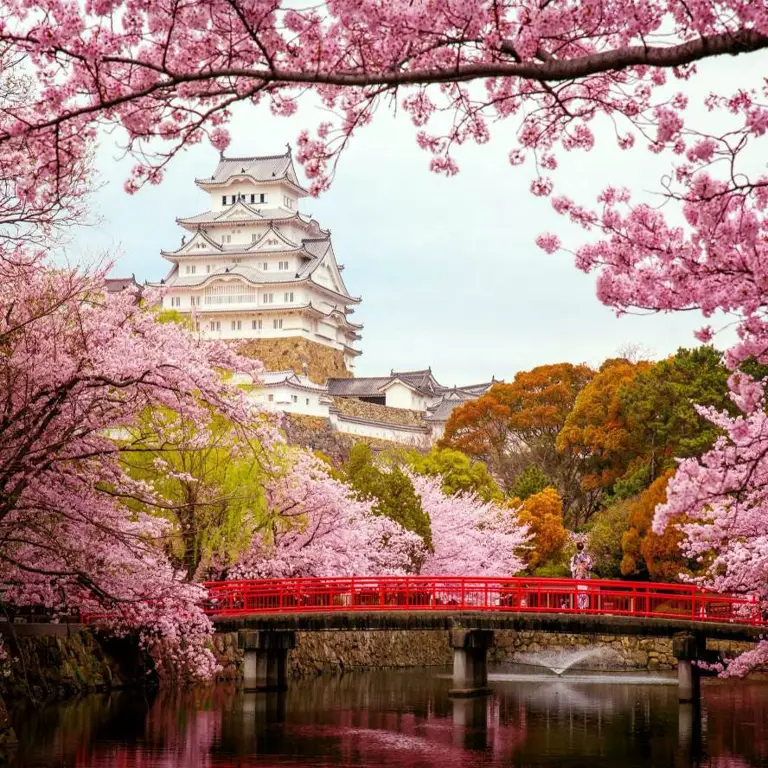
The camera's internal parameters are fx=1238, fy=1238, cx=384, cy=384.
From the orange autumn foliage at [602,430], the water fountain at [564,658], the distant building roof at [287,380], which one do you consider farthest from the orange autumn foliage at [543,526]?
the distant building roof at [287,380]

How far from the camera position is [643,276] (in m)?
8.52

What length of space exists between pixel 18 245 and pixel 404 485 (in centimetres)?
2156

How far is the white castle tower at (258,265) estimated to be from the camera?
66062mm

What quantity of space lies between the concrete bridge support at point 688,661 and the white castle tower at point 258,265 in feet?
145

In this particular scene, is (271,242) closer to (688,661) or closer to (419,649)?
(419,649)

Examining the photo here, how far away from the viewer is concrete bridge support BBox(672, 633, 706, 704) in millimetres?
22859

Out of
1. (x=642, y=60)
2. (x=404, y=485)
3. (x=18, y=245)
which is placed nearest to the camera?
(x=642, y=60)

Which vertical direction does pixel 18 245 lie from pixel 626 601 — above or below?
above

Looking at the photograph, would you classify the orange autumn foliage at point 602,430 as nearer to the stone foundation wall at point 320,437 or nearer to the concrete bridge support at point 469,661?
the stone foundation wall at point 320,437

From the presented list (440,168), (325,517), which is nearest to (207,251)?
(325,517)

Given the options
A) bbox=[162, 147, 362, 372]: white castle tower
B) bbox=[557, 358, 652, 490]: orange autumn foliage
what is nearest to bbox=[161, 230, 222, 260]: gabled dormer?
bbox=[162, 147, 362, 372]: white castle tower

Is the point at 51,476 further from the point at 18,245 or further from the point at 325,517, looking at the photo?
the point at 325,517

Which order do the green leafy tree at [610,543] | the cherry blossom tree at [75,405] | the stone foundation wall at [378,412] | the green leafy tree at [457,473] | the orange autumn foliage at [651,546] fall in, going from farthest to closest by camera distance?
1. the stone foundation wall at [378,412]
2. the green leafy tree at [457,473]
3. the green leafy tree at [610,543]
4. the orange autumn foliage at [651,546]
5. the cherry blossom tree at [75,405]

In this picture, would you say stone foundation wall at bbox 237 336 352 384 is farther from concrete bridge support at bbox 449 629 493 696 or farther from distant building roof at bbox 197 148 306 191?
concrete bridge support at bbox 449 629 493 696
